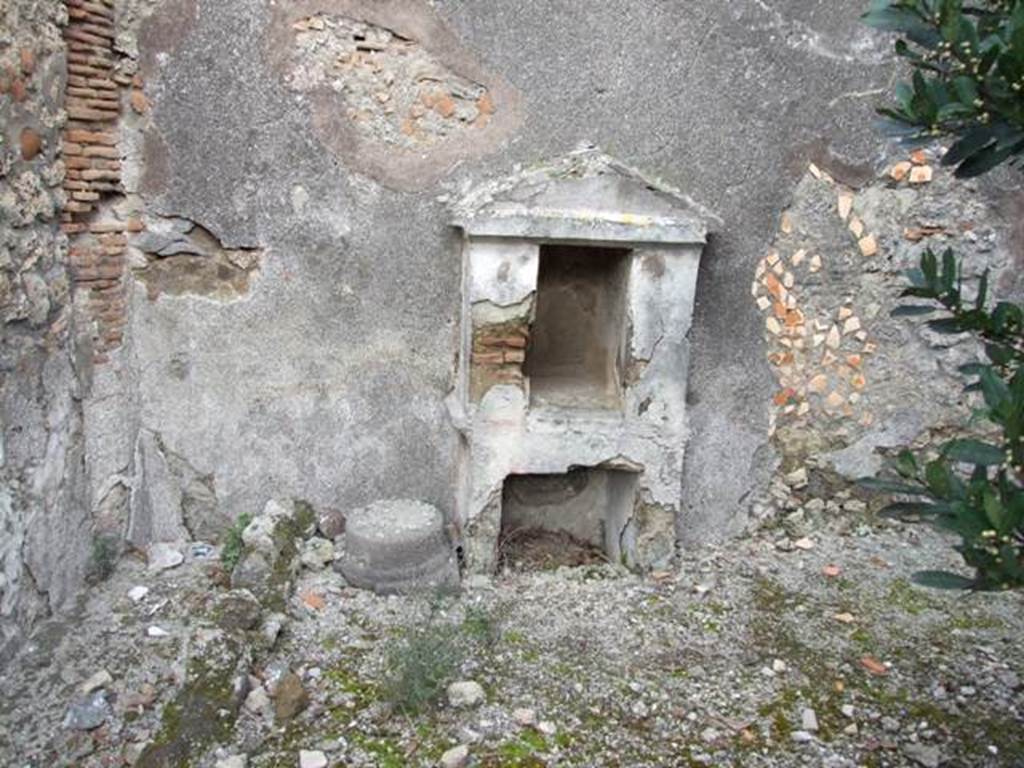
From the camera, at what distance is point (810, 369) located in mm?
3973

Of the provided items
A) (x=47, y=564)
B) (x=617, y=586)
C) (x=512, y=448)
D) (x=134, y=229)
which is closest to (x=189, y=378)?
(x=134, y=229)

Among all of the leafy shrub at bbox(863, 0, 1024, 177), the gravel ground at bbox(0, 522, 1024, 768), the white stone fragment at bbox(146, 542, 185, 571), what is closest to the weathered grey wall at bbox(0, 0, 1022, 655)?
the white stone fragment at bbox(146, 542, 185, 571)

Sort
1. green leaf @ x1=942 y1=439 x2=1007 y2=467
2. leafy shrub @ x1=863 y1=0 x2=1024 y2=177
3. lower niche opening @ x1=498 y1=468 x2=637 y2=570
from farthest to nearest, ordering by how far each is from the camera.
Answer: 1. lower niche opening @ x1=498 y1=468 x2=637 y2=570
2. green leaf @ x1=942 y1=439 x2=1007 y2=467
3. leafy shrub @ x1=863 y1=0 x2=1024 y2=177

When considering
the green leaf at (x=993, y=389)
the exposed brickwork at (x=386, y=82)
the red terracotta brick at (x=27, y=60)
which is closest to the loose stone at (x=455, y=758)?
the green leaf at (x=993, y=389)

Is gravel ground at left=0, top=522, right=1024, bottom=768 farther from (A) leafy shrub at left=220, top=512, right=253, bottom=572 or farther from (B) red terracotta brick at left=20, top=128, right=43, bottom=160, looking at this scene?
(B) red terracotta brick at left=20, top=128, right=43, bottom=160

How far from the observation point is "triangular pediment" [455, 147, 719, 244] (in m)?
3.38

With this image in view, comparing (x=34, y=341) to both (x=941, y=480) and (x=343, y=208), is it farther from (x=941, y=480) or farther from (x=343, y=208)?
(x=941, y=480)

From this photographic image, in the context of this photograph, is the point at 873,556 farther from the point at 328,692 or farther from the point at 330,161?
the point at 330,161

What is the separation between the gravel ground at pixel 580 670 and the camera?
275cm

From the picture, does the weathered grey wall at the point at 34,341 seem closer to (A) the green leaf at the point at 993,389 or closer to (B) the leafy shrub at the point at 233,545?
(B) the leafy shrub at the point at 233,545

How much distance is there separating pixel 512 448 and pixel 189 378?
1468mm

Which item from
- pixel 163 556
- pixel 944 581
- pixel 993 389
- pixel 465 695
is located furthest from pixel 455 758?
pixel 993 389

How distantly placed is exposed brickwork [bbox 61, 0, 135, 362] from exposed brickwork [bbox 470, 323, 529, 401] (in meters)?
1.54

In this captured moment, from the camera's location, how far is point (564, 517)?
13.9 ft
